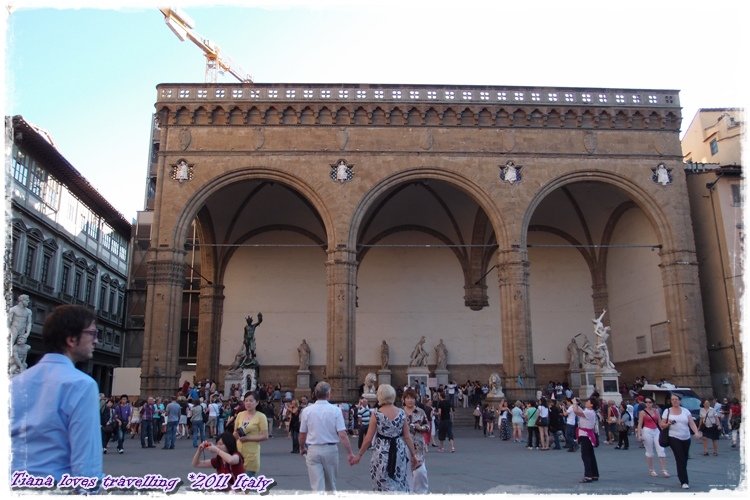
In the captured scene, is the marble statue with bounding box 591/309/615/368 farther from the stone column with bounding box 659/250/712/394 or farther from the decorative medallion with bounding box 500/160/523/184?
the decorative medallion with bounding box 500/160/523/184

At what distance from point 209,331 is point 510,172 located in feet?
48.9

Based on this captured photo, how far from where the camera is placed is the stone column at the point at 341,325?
2119cm

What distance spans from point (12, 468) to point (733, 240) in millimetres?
25180

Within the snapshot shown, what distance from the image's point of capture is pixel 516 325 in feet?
72.0

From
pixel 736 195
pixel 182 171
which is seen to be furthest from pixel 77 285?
pixel 736 195

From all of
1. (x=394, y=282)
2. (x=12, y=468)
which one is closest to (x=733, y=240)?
(x=394, y=282)

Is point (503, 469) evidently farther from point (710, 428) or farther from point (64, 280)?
point (64, 280)

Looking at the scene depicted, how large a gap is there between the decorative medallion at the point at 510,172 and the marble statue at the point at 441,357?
8.85m

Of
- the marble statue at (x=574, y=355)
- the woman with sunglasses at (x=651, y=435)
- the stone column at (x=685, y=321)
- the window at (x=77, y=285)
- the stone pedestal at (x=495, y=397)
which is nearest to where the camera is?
the woman with sunglasses at (x=651, y=435)

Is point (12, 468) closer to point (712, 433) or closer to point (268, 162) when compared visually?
point (712, 433)

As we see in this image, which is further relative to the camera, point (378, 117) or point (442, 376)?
point (442, 376)

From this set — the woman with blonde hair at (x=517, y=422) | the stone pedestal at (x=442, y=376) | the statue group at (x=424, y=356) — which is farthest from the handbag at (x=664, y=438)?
the stone pedestal at (x=442, y=376)

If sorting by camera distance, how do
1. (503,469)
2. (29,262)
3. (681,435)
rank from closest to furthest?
(681,435) → (503,469) → (29,262)

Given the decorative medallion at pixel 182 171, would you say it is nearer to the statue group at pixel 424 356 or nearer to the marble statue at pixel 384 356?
the marble statue at pixel 384 356
